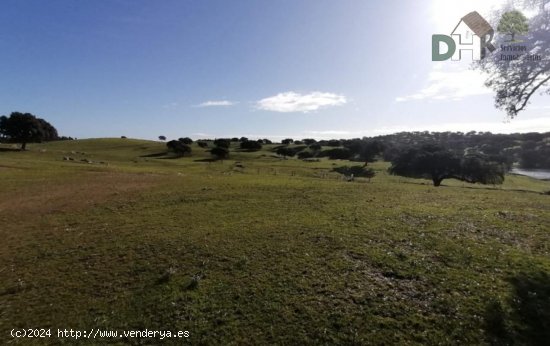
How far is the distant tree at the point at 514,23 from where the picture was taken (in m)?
17.5

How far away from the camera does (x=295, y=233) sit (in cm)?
1739

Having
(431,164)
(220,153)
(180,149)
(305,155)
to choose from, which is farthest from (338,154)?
(431,164)

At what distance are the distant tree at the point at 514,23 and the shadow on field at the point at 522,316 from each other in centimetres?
1381

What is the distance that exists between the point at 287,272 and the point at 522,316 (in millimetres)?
7988

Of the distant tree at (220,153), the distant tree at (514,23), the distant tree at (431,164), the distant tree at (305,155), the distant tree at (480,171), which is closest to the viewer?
the distant tree at (514,23)

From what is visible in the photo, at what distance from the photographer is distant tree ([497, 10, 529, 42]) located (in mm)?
17547

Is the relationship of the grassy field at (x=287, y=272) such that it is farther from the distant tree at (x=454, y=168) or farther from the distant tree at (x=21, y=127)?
the distant tree at (x=21, y=127)

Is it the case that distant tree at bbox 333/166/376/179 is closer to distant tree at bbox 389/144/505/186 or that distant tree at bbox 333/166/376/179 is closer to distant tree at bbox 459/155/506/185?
distant tree at bbox 389/144/505/186

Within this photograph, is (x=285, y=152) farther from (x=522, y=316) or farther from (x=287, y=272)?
→ (x=522, y=316)

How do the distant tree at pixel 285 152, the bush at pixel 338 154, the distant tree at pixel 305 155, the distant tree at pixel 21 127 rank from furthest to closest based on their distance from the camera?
1. the distant tree at pixel 285 152
2. the distant tree at pixel 305 155
3. the bush at pixel 338 154
4. the distant tree at pixel 21 127

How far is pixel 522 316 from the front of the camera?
10.1m

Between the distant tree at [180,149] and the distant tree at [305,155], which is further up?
the distant tree at [180,149]

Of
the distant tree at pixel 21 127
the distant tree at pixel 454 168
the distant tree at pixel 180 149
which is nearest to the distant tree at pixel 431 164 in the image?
the distant tree at pixel 454 168

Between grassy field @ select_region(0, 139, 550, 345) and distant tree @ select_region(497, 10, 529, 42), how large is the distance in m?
11.1
